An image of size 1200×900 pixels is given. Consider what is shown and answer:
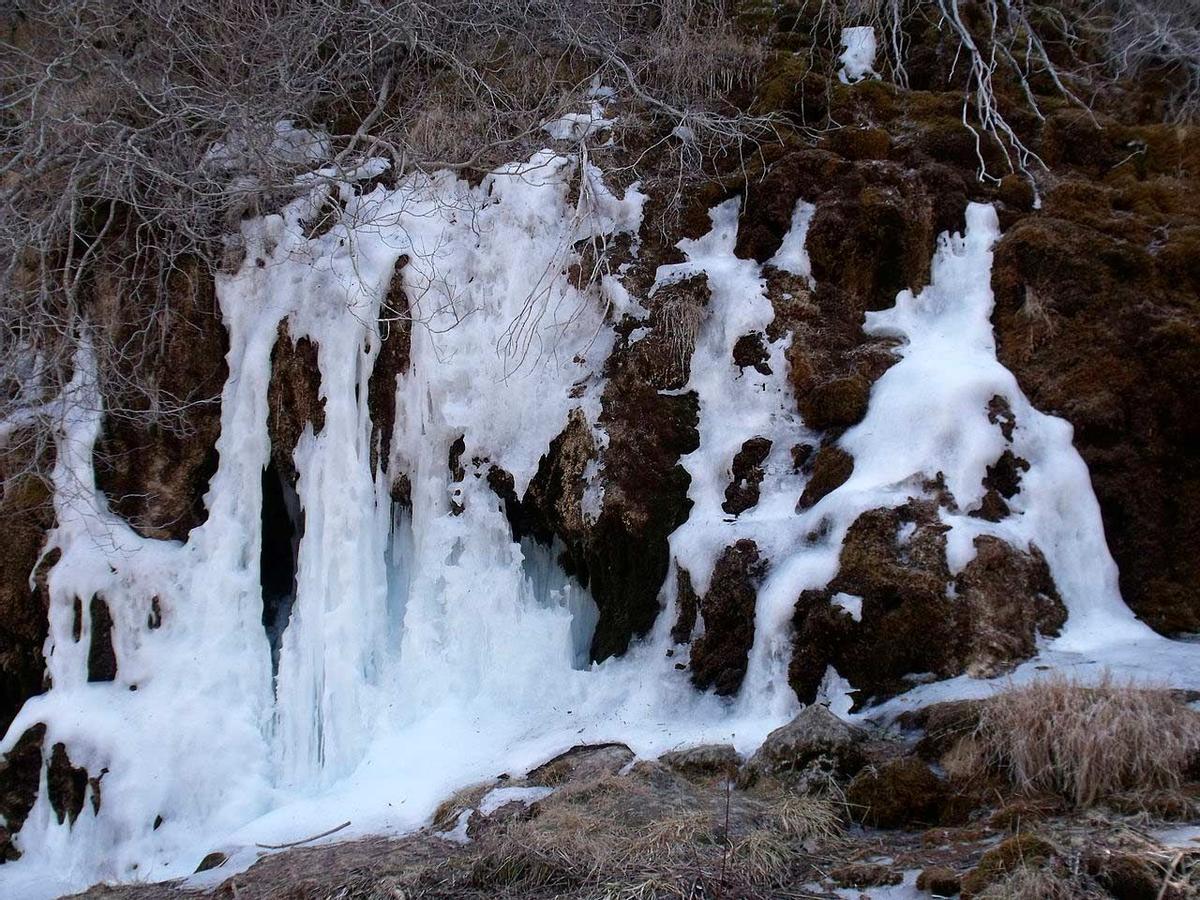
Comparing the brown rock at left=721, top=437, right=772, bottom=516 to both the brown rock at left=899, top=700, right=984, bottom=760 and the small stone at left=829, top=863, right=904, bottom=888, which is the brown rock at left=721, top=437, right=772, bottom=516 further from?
the small stone at left=829, top=863, right=904, bottom=888

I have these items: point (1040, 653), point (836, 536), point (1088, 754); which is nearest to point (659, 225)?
point (836, 536)

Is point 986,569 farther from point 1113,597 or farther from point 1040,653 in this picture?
point 1113,597

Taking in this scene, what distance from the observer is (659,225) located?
23.3ft

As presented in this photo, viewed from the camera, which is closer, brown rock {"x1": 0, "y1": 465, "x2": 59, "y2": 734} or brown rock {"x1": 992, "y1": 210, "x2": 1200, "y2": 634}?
brown rock {"x1": 992, "y1": 210, "x2": 1200, "y2": 634}

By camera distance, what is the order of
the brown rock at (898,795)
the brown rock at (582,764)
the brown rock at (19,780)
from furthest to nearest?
1. the brown rock at (19,780)
2. the brown rock at (582,764)
3. the brown rock at (898,795)

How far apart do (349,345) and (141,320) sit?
1.80m

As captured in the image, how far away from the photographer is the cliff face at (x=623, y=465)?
529 cm

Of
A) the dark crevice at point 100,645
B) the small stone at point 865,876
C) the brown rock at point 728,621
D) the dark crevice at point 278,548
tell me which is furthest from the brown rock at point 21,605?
the small stone at point 865,876

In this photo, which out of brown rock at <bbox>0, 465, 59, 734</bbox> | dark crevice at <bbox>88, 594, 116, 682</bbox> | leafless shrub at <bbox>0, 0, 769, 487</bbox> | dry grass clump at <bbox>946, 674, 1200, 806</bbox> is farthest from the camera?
leafless shrub at <bbox>0, 0, 769, 487</bbox>

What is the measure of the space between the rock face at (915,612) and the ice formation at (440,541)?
116mm

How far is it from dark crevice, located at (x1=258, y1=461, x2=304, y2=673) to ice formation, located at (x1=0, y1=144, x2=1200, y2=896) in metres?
0.19

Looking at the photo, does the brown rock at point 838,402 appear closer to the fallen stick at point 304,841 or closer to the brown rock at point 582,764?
the brown rock at point 582,764

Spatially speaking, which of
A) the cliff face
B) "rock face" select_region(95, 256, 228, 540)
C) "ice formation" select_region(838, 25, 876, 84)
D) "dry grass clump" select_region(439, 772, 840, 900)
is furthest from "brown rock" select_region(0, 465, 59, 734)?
"ice formation" select_region(838, 25, 876, 84)

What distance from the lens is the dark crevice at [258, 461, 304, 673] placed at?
704 cm
